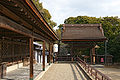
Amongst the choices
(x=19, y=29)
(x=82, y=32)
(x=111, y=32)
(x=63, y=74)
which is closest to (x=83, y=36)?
(x=82, y=32)

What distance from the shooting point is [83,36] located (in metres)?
18.1

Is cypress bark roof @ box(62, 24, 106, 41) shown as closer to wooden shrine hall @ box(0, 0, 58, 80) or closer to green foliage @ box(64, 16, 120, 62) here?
green foliage @ box(64, 16, 120, 62)

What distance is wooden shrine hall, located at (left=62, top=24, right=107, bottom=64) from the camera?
17091 mm

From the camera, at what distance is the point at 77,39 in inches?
672

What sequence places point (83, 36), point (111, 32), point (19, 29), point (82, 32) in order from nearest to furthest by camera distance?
1. point (19, 29)
2. point (83, 36)
3. point (82, 32)
4. point (111, 32)

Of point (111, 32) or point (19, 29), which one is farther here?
point (111, 32)

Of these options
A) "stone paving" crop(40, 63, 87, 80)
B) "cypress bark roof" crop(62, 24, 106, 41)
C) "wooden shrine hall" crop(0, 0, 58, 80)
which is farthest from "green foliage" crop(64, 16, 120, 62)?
"wooden shrine hall" crop(0, 0, 58, 80)

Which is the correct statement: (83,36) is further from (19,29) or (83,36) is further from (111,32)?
(19,29)

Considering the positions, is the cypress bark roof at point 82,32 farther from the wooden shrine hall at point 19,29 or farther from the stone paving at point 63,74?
the wooden shrine hall at point 19,29

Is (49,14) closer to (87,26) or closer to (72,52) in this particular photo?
(87,26)

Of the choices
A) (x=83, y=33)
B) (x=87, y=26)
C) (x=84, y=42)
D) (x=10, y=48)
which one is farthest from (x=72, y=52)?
(x=10, y=48)

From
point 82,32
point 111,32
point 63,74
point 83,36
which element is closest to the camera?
point 63,74

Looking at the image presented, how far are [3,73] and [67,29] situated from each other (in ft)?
48.4

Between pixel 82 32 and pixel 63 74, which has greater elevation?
pixel 82 32
